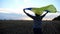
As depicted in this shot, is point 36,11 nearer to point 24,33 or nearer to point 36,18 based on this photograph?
point 36,18

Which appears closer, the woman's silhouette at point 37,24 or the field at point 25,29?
the woman's silhouette at point 37,24

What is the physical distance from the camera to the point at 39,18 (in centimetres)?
393

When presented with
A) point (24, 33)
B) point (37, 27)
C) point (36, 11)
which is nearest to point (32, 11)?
point (36, 11)

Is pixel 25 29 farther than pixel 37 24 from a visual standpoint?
Yes

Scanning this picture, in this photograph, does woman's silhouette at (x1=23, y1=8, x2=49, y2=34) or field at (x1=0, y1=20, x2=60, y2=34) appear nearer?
woman's silhouette at (x1=23, y1=8, x2=49, y2=34)

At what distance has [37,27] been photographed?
391 cm

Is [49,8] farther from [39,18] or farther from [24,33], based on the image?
[24,33]

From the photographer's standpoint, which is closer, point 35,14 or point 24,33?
point 35,14

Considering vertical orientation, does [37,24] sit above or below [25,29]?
above

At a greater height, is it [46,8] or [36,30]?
[46,8]

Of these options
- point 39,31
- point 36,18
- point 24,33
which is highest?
point 36,18

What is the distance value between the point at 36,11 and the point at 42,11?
0.13m

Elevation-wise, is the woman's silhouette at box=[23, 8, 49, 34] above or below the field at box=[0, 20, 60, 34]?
above

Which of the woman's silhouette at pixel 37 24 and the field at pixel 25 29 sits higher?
the woman's silhouette at pixel 37 24
